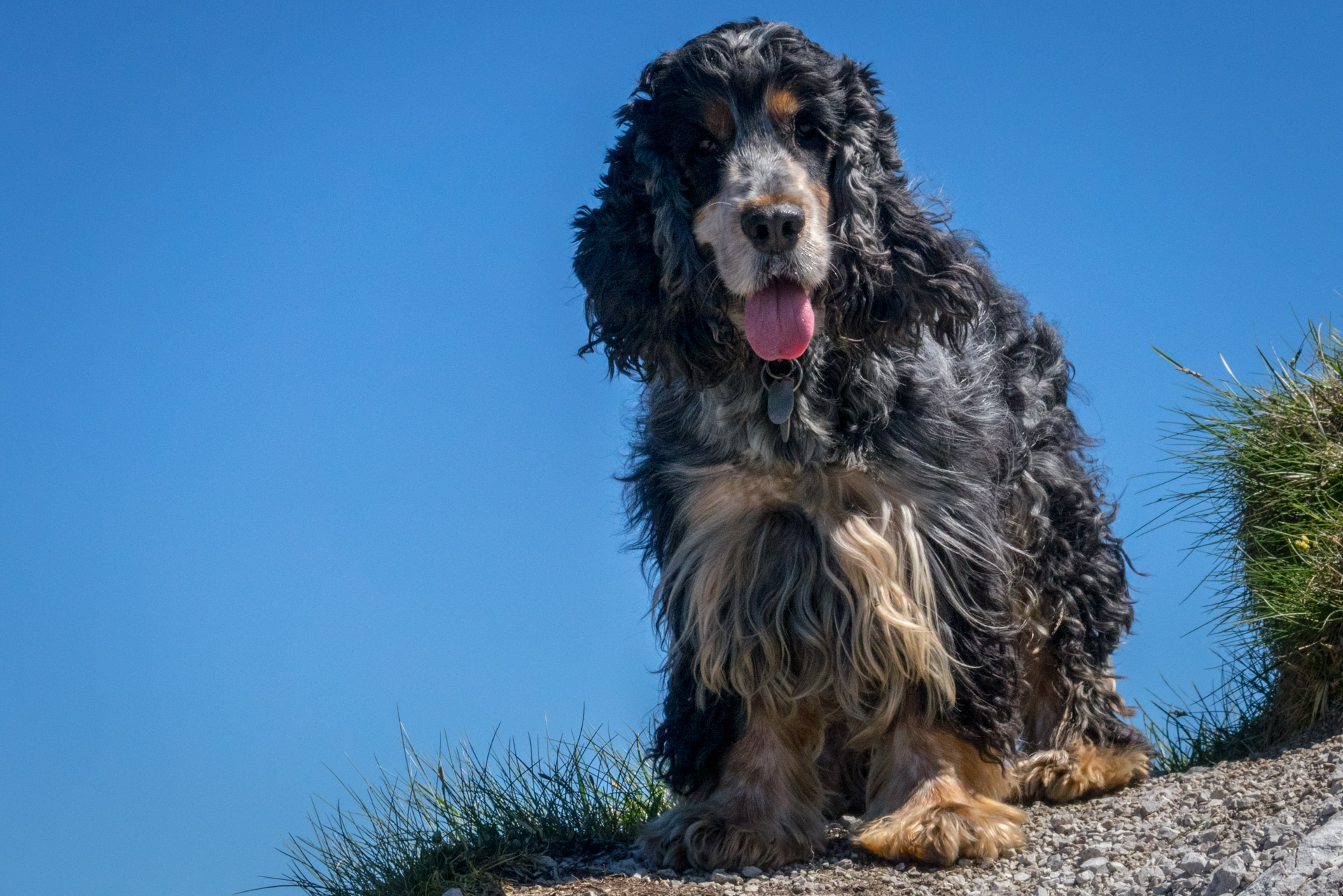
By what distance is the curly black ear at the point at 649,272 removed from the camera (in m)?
4.03

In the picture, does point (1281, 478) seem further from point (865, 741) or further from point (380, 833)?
point (380, 833)

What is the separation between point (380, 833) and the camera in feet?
15.7

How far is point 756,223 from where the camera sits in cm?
375

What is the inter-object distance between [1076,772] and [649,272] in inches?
94.3

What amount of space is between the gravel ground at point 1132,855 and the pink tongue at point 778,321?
1596mm

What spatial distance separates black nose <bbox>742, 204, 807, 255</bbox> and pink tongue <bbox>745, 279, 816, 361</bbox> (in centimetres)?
14

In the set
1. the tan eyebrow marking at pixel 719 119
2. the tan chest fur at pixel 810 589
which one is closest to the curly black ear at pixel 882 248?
the tan eyebrow marking at pixel 719 119

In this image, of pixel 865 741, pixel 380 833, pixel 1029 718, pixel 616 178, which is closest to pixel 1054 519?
pixel 1029 718

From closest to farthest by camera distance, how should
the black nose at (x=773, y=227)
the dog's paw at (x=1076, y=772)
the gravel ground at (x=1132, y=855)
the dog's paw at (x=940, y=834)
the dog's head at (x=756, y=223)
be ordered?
the gravel ground at (x=1132, y=855), the black nose at (x=773, y=227), the dog's head at (x=756, y=223), the dog's paw at (x=940, y=834), the dog's paw at (x=1076, y=772)

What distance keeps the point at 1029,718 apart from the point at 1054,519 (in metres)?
0.78

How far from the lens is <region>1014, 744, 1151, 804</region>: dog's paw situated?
4.80 meters

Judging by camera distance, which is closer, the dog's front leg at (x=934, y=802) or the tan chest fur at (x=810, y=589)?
the dog's front leg at (x=934, y=802)

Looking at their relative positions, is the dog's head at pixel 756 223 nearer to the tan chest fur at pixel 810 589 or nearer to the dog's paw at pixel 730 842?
the tan chest fur at pixel 810 589

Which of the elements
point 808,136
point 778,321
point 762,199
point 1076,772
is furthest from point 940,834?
point 808,136
